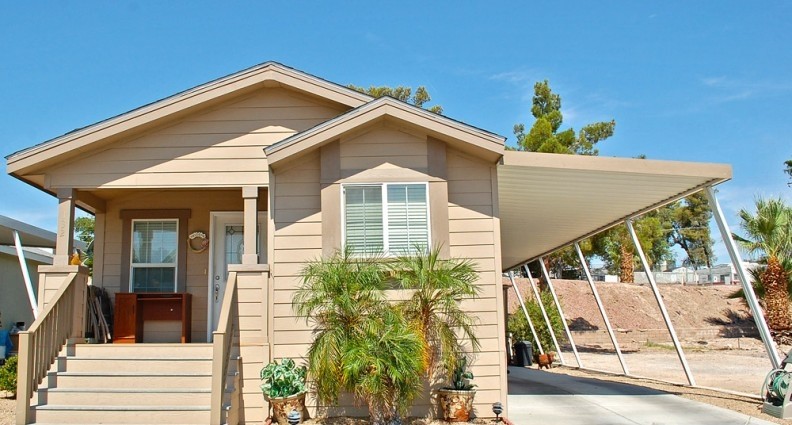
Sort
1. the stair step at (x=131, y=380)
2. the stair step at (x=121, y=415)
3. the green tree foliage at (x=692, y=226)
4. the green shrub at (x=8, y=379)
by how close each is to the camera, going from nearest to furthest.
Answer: the stair step at (x=121, y=415) < the stair step at (x=131, y=380) < the green shrub at (x=8, y=379) < the green tree foliage at (x=692, y=226)

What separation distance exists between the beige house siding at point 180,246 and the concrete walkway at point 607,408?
5141mm

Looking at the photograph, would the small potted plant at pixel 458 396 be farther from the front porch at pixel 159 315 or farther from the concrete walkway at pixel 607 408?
the front porch at pixel 159 315

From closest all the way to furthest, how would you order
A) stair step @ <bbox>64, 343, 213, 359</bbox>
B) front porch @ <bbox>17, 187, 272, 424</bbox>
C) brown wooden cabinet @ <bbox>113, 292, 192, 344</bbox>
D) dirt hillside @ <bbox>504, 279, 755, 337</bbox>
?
front porch @ <bbox>17, 187, 272, 424</bbox> < stair step @ <bbox>64, 343, 213, 359</bbox> < brown wooden cabinet @ <bbox>113, 292, 192, 344</bbox> < dirt hillside @ <bbox>504, 279, 755, 337</bbox>

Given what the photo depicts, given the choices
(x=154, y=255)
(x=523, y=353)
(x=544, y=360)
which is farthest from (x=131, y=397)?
(x=523, y=353)

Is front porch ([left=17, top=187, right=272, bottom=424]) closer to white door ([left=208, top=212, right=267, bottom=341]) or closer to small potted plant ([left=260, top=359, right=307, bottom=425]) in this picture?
white door ([left=208, top=212, right=267, bottom=341])

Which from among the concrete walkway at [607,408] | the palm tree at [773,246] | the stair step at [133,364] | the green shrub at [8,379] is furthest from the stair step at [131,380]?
the palm tree at [773,246]

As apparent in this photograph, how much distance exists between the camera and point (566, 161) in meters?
9.56

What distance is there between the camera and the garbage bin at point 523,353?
819 inches

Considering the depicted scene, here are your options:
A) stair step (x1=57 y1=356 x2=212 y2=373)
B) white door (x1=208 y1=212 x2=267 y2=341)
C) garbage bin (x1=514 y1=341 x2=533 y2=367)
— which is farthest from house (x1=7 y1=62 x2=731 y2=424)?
garbage bin (x1=514 y1=341 x2=533 y2=367)

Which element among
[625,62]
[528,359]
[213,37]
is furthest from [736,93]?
[213,37]

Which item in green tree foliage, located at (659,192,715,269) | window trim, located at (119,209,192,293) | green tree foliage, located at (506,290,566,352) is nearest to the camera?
window trim, located at (119,209,192,293)

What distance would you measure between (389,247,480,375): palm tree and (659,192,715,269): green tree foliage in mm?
50629

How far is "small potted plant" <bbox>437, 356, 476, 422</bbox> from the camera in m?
8.90

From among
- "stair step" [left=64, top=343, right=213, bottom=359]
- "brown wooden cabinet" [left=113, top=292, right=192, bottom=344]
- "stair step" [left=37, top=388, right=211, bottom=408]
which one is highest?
"brown wooden cabinet" [left=113, top=292, right=192, bottom=344]
